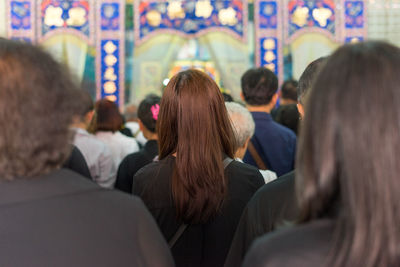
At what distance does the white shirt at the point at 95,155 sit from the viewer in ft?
11.9

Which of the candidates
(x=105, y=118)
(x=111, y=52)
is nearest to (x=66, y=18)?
(x=111, y=52)

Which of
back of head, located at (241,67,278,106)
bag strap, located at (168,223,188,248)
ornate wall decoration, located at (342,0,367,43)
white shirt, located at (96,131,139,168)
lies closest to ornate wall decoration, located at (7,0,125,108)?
ornate wall decoration, located at (342,0,367,43)

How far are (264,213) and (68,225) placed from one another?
28.9 inches

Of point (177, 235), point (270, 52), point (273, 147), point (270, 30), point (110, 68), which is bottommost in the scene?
point (177, 235)

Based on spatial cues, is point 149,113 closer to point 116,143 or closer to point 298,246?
point 116,143

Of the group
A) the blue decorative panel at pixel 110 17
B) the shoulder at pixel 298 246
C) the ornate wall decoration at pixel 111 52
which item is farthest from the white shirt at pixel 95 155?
the blue decorative panel at pixel 110 17

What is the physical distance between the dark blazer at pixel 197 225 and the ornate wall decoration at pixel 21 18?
621cm

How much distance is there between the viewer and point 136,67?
8.03 m

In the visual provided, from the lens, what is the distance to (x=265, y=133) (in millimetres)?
3338

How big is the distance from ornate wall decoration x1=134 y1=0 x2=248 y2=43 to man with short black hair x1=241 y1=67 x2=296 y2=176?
15.4 feet

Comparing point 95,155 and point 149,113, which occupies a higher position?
point 149,113

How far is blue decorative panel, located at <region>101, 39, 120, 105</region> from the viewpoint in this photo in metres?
7.95

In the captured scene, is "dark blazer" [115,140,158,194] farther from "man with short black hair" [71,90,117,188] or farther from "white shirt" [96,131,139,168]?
"white shirt" [96,131,139,168]

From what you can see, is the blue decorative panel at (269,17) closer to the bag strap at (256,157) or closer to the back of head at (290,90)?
the back of head at (290,90)
